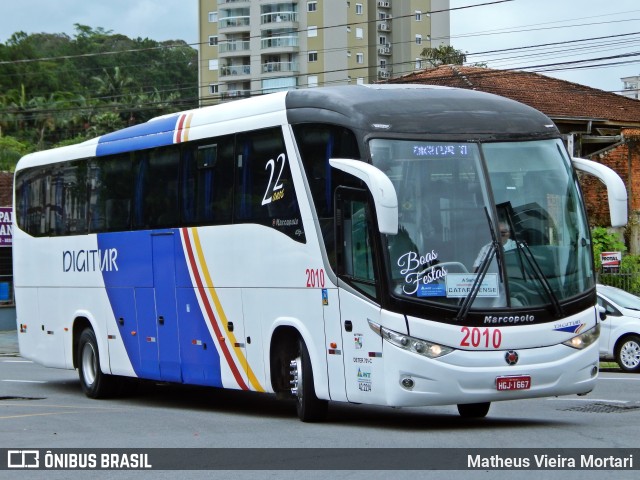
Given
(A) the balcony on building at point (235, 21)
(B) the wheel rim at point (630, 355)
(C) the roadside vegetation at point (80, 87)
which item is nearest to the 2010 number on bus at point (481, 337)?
(B) the wheel rim at point (630, 355)

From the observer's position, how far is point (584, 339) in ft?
44.7

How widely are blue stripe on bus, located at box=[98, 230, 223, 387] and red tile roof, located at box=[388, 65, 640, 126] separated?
28.6 meters

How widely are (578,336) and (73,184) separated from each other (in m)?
9.93

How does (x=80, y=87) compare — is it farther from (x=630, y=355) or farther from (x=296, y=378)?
(x=296, y=378)

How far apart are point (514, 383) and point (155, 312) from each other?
22.0 feet

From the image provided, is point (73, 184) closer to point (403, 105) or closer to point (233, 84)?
point (403, 105)

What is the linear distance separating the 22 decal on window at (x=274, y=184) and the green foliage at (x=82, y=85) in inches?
2297

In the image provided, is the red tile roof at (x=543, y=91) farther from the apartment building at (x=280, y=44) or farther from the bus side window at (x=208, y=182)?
the apartment building at (x=280, y=44)

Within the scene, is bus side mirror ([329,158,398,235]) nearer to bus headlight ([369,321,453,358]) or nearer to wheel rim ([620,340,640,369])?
bus headlight ([369,321,453,358])

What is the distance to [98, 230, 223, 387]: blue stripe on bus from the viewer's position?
17031 millimetres

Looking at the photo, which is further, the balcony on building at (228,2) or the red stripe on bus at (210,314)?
the balcony on building at (228,2)

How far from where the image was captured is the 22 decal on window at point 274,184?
15008 mm

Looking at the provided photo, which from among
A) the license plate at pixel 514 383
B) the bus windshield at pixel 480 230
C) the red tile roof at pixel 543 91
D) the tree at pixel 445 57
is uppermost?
the tree at pixel 445 57

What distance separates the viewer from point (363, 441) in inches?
490
